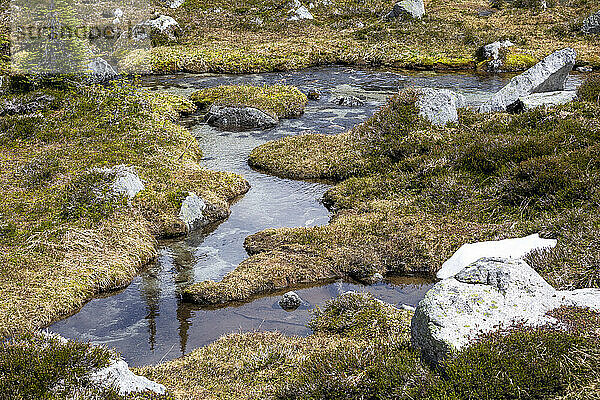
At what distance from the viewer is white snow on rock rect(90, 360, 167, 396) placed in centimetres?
843

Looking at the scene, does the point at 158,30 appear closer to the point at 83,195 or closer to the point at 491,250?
the point at 83,195

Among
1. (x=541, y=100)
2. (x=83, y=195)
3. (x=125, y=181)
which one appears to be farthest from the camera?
(x=541, y=100)

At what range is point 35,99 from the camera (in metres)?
26.2

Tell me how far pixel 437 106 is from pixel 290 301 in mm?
12562

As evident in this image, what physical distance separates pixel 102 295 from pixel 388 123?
43.1 ft

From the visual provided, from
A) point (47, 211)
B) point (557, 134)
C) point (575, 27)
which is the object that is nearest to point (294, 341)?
point (47, 211)

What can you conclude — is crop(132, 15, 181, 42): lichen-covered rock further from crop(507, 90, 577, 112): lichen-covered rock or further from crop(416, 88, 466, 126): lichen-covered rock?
crop(507, 90, 577, 112): lichen-covered rock

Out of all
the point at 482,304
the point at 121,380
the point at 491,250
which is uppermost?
the point at 482,304

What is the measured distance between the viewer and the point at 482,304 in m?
8.16

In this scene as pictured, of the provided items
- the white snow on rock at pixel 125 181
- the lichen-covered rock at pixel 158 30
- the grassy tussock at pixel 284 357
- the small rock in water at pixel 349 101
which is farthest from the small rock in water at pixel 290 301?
the lichen-covered rock at pixel 158 30

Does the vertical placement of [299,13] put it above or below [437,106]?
above

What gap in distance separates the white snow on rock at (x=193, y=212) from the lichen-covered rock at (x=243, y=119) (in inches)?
401

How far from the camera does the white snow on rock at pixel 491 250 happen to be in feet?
40.7

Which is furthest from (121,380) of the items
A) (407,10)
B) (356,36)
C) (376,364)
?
(407,10)
